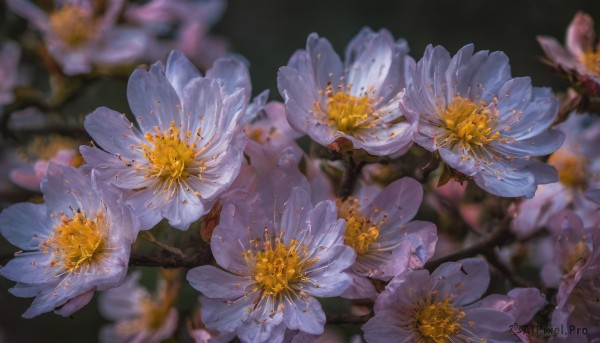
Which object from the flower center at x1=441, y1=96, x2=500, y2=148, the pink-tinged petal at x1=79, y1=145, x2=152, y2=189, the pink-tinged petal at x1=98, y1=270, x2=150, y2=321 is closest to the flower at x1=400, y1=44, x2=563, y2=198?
the flower center at x1=441, y1=96, x2=500, y2=148

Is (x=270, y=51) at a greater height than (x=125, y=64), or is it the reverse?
(x=125, y=64)

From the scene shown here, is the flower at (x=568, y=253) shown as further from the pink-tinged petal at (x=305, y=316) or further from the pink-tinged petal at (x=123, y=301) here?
the pink-tinged petal at (x=123, y=301)

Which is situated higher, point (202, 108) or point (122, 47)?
point (202, 108)

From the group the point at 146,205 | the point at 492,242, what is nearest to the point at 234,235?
the point at 146,205

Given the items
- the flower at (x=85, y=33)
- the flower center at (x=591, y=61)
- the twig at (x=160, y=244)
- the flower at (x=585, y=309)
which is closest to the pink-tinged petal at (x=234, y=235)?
the twig at (x=160, y=244)

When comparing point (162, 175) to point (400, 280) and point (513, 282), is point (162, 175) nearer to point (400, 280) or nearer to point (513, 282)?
point (400, 280)

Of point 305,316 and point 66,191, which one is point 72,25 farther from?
point 305,316

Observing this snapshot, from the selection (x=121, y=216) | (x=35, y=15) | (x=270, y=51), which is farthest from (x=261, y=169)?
(x=270, y=51)
